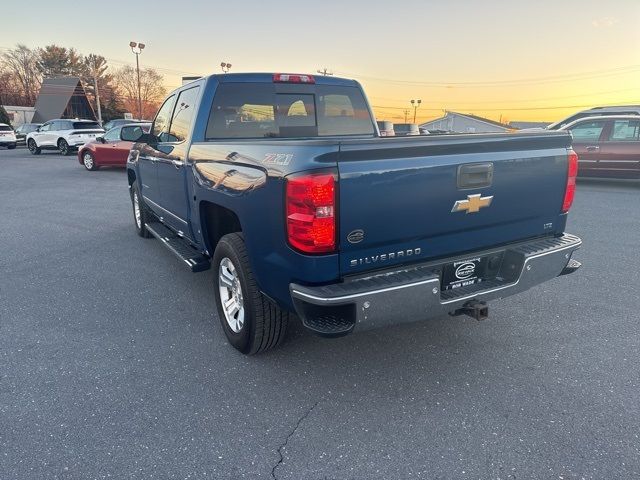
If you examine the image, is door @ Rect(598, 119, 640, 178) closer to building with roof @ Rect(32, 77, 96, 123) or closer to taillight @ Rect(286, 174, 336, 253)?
taillight @ Rect(286, 174, 336, 253)

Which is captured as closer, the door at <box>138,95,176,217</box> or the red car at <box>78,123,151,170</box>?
the door at <box>138,95,176,217</box>

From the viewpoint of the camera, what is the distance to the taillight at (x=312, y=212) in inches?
90.0

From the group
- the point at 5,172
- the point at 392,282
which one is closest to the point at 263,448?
the point at 392,282

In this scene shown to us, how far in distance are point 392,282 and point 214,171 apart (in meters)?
1.63

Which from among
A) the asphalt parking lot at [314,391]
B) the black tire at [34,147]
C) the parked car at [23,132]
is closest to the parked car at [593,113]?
the asphalt parking lot at [314,391]

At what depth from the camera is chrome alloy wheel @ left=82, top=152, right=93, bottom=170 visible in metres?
15.5

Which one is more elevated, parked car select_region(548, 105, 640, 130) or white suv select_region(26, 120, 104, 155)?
parked car select_region(548, 105, 640, 130)

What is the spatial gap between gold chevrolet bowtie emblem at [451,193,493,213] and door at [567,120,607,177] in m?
10.3

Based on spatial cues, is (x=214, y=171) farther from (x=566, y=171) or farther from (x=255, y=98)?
(x=566, y=171)

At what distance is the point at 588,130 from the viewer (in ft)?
37.5

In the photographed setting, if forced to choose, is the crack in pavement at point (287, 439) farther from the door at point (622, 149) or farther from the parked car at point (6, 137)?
the parked car at point (6, 137)

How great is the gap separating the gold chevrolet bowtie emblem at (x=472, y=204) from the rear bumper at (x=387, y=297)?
32 centimetres

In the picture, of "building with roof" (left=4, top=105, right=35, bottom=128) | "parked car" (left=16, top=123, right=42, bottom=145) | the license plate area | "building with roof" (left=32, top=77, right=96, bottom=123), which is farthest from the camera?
"building with roof" (left=4, top=105, right=35, bottom=128)

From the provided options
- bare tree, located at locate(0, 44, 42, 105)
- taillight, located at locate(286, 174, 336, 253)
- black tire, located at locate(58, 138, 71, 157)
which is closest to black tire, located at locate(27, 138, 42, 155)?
black tire, located at locate(58, 138, 71, 157)
